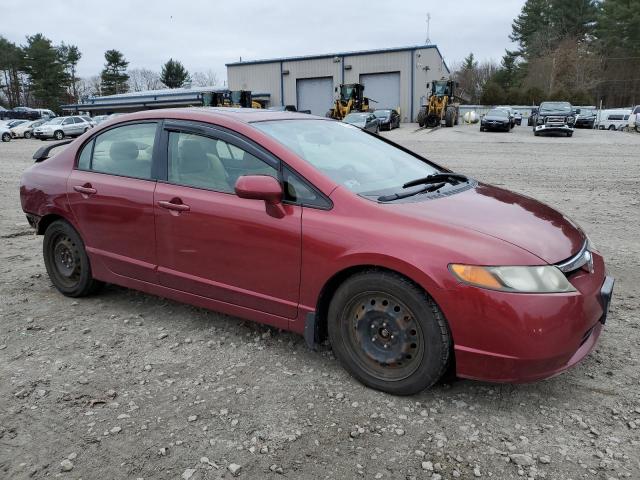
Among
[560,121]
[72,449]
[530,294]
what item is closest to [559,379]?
[530,294]

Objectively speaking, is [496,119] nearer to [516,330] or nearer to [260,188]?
[260,188]

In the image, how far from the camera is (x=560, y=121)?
27.1 metres

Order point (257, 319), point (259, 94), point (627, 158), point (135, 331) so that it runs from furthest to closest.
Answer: point (259, 94), point (627, 158), point (135, 331), point (257, 319)

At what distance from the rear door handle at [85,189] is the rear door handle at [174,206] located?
75cm

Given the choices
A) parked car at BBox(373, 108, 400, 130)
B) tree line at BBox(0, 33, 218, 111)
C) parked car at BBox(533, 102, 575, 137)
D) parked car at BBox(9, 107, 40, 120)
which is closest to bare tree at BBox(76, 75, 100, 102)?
tree line at BBox(0, 33, 218, 111)

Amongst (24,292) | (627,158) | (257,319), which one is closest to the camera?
(257,319)

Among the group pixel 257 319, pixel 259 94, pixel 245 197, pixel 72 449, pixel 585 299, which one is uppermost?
pixel 259 94

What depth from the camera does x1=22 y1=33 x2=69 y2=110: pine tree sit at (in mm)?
70375

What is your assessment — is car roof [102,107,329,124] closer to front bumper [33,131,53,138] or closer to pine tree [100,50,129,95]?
front bumper [33,131,53,138]

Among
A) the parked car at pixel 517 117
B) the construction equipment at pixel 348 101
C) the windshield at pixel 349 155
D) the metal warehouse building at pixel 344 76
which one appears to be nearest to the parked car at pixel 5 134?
the construction equipment at pixel 348 101

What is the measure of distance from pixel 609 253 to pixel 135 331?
15.3 feet

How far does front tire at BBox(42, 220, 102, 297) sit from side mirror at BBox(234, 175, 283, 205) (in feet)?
6.19

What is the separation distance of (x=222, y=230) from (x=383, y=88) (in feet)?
148

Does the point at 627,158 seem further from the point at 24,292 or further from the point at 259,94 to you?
the point at 259,94
